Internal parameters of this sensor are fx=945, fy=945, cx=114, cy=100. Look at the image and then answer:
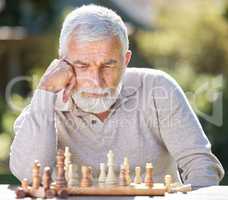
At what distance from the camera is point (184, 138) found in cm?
391

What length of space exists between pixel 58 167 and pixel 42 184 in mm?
95

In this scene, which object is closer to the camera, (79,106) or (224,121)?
(79,106)

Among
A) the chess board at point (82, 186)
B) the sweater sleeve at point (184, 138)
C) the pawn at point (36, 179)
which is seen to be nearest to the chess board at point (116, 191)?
the chess board at point (82, 186)

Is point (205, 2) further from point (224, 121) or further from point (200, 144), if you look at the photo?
point (200, 144)

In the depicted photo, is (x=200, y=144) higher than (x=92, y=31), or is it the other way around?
(x=92, y=31)

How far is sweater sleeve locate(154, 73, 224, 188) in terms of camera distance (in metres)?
3.79

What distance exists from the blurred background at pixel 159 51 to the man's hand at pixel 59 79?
4.21 meters

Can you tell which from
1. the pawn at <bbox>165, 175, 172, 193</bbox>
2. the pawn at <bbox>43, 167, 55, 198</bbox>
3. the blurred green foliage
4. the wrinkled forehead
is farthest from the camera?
the blurred green foliage

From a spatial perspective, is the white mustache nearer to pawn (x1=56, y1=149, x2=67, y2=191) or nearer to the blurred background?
pawn (x1=56, y1=149, x2=67, y2=191)

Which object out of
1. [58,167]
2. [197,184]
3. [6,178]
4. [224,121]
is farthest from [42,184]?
[224,121]

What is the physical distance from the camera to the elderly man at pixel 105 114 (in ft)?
12.4

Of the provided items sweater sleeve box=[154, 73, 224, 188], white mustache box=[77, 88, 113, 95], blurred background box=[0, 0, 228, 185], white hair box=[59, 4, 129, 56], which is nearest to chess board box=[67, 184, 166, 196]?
sweater sleeve box=[154, 73, 224, 188]

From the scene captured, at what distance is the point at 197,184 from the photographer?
3729 millimetres

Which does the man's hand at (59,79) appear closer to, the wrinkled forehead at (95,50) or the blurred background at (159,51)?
the wrinkled forehead at (95,50)
